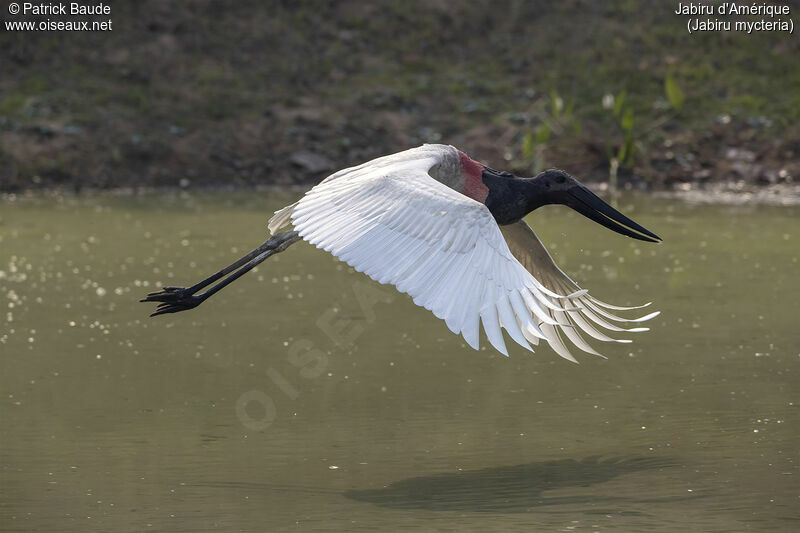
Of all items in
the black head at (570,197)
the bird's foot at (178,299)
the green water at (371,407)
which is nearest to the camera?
the green water at (371,407)

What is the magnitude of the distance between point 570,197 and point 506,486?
2.21 meters

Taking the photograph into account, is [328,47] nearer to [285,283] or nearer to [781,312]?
[285,283]

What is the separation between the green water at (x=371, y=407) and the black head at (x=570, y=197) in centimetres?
91

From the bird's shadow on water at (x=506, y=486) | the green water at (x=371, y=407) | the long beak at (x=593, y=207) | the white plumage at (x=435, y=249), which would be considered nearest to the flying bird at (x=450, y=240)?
the white plumage at (x=435, y=249)

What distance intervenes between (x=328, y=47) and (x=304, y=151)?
11.6 ft

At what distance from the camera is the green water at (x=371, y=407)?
5.37m

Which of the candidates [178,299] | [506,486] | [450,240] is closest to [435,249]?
[450,240]

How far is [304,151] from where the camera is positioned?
17562mm

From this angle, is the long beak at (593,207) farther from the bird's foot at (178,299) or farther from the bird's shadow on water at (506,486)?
the bird's foot at (178,299)

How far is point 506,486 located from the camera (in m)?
5.63

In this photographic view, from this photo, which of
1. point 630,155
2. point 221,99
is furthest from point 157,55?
point 630,155

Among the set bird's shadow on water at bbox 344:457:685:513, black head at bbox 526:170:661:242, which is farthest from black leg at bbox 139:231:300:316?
bird's shadow on water at bbox 344:457:685:513

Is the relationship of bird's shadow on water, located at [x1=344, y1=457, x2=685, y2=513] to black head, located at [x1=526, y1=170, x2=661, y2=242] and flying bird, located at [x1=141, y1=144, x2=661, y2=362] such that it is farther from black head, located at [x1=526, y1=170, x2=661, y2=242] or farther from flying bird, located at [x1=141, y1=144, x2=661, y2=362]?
black head, located at [x1=526, y1=170, x2=661, y2=242]

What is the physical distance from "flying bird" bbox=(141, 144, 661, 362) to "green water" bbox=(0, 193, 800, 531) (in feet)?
2.22
